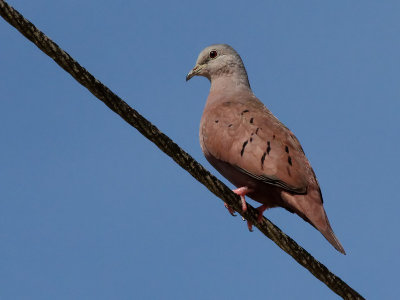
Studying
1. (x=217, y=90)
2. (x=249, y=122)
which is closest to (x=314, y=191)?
(x=249, y=122)

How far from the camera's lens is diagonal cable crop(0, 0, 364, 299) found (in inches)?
159

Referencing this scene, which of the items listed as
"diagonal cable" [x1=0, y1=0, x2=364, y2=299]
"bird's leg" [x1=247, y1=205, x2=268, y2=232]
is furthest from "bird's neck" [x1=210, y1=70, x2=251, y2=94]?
"diagonal cable" [x1=0, y1=0, x2=364, y2=299]

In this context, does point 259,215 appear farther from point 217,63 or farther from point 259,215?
point 217,63

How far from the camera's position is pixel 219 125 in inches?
269

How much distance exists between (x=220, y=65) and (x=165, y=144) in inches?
158

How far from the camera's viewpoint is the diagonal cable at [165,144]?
4.05 meters

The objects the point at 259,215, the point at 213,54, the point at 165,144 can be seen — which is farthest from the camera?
the point at 213,54

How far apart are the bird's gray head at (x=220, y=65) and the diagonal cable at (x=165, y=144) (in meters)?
2.86

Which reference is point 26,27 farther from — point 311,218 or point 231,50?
point 231,50

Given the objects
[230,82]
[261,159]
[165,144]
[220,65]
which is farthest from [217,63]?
[165,144]

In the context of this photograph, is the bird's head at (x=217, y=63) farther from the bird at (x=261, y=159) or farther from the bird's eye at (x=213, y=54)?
the bird at (x=261, y=159)

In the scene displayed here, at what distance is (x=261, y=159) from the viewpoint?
20.2ft

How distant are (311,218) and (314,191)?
36cm

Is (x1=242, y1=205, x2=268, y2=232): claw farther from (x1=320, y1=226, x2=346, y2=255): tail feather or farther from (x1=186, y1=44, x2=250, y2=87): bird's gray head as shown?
(x1=186, y1=44, x2=250, y2=87): bird's gray head
